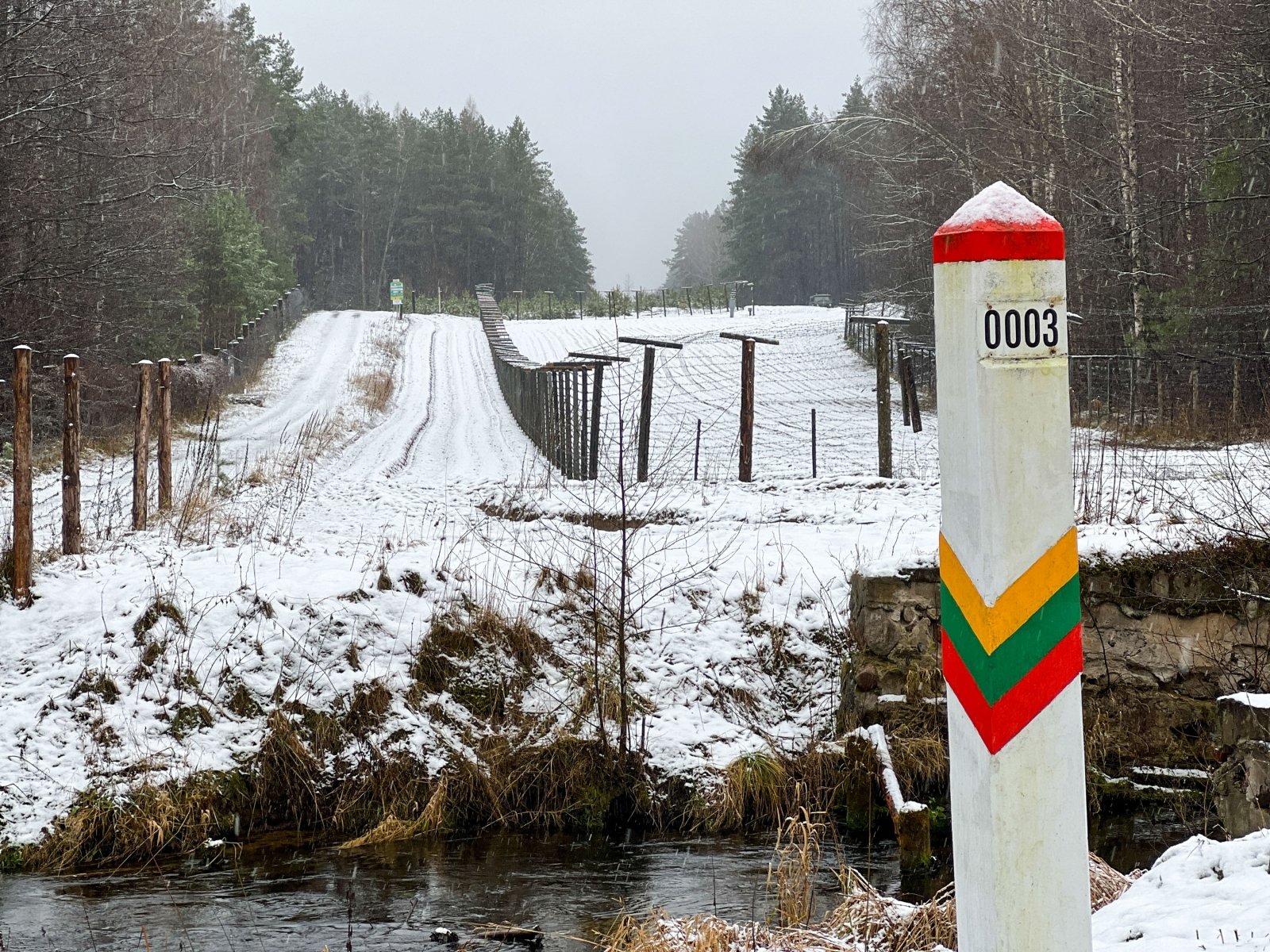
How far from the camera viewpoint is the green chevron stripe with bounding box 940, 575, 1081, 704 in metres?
1.72

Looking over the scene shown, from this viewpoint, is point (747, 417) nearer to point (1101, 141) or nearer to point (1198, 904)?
point (1198, 904)

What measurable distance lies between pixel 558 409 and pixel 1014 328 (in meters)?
16.5

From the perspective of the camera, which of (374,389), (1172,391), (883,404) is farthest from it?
(374,389)

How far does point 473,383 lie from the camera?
1340 inches

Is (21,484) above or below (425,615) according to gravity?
above

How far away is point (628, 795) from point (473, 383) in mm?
27572

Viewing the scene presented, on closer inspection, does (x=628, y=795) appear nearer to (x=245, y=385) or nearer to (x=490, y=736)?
(x=490, y=736)

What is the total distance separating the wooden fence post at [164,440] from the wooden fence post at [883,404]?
23.4ft

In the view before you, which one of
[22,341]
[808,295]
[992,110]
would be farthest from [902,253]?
[808,295]

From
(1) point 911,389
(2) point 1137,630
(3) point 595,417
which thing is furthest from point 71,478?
(1) point 911,389

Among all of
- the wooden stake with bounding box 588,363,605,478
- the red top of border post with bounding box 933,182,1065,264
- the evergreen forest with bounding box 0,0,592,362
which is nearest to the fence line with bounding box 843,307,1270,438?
the wooden stake with bounding box 588,363,605,478

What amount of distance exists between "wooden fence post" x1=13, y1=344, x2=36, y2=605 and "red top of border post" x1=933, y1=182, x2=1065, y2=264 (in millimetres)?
7520

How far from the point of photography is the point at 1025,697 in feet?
5.62

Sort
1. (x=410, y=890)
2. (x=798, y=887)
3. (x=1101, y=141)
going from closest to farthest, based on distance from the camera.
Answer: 1. (x=798, y=887)
2. (x=410, y=890)
3. (x=1101, y=141)
